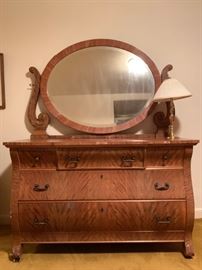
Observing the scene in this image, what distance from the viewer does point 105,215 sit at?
73.0 inches

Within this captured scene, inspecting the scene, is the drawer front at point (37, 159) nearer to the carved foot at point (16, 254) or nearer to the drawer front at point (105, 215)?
the drawer front at point (105, 215)

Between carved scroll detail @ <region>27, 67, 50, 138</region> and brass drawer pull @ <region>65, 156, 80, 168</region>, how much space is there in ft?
1.87

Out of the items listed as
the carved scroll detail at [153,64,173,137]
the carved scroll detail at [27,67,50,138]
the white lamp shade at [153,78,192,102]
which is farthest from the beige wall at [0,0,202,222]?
the white lamp shade at [153,78,192,102]

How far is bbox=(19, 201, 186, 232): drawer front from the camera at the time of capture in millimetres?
1853

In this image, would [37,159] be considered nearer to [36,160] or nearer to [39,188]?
[36,160]

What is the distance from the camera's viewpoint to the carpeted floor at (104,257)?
1.79 m

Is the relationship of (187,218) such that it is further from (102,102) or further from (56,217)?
(102,102)

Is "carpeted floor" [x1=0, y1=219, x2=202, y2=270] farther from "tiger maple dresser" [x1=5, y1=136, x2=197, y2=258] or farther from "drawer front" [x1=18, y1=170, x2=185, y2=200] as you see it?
"drawer front" [x1=18, y1=170, x2=185, y2=200]

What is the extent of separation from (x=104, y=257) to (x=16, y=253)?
60 centimetres

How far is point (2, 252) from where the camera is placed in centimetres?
200

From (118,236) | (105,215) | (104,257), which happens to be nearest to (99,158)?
(105,215)

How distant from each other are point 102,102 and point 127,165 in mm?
701

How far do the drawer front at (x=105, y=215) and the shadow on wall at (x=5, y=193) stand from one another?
71 centimetres

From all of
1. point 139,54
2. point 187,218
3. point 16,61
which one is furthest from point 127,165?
point 16,61
